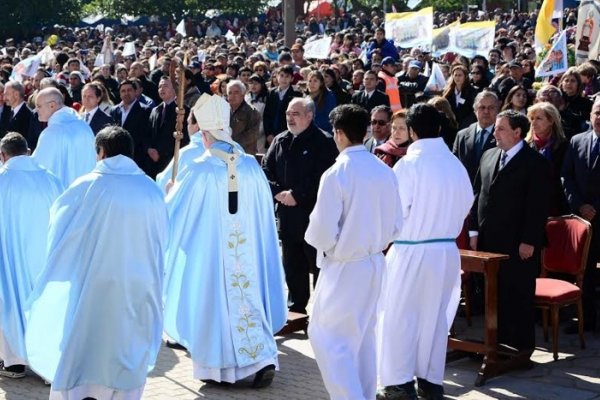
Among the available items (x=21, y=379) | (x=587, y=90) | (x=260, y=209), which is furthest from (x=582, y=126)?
(x=21, y=379)

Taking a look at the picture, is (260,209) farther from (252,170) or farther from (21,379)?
(21,379)

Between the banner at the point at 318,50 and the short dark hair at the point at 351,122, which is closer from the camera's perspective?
the short dark hair at the point at 351,122

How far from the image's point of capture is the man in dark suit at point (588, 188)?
31.0 feet

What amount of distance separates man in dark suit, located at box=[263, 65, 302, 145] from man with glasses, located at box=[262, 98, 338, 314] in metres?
5.21

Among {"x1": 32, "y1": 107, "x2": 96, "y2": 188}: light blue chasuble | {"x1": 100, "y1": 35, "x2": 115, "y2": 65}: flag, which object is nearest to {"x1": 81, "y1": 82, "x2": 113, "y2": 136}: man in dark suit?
{"x1": 32, "y1": 107, "x2": 96, "y2": 188}: light blue chasuble

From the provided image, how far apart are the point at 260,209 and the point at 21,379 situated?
2.12 meters

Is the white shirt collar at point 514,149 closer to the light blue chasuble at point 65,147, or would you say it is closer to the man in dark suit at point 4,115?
the light blue chasuble at point 65,147

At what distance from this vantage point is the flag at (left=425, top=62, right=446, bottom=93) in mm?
18109

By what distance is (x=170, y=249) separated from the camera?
826 cm

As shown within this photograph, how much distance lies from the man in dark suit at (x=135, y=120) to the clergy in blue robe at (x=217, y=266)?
19.7 feet

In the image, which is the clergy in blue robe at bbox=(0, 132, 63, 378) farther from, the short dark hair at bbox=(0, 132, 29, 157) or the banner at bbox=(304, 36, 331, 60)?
the banner at bbox=(304, 36, 331, 60)

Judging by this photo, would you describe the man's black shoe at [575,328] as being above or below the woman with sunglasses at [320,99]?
below

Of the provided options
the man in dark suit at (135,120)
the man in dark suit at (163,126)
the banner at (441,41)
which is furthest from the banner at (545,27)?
the man in dark suit at (135,120)

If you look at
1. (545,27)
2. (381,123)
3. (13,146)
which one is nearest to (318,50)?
(545,27)
